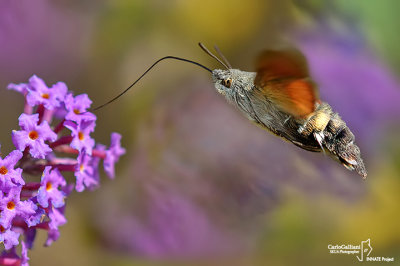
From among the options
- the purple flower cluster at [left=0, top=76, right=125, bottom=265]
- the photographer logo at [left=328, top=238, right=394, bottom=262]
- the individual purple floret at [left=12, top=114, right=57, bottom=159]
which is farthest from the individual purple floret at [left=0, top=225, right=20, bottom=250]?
the photographer logo at [left=328, top=238, right=394, bottom=262]

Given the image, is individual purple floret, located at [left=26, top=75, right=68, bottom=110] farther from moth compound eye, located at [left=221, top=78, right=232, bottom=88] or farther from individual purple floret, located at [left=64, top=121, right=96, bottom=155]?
moth compound eye, located at [left=221, top=78, right=232, bottom=88]

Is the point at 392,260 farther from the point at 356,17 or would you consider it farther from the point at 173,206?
the point at 356,17

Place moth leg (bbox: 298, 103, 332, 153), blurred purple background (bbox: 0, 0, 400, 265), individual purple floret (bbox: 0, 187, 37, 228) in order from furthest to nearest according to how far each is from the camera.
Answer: blurred purple background (bbox: 0, 0, 400, 265) < moth leg (bbox: 298, 103, 332, 153) < individual purple floret (bbox: 0, 187, 37, 228)

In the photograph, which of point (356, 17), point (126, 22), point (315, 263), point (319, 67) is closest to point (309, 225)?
point (315, 263)

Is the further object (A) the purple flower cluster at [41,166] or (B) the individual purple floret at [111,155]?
(B) the individual purple floret at [111,155]

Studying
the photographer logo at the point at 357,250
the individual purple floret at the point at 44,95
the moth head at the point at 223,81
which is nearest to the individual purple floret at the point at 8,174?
the individual purple floret at the point at 44,95

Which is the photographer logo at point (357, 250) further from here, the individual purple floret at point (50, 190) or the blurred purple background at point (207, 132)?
the individual purple floret at point (50, 190)

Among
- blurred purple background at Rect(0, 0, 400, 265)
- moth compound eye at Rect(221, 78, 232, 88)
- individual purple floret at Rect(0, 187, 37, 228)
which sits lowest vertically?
individual purple floret at Rect(0, 187, 37, 228)

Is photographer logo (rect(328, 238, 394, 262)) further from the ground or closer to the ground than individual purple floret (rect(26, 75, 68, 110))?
further from the ground
